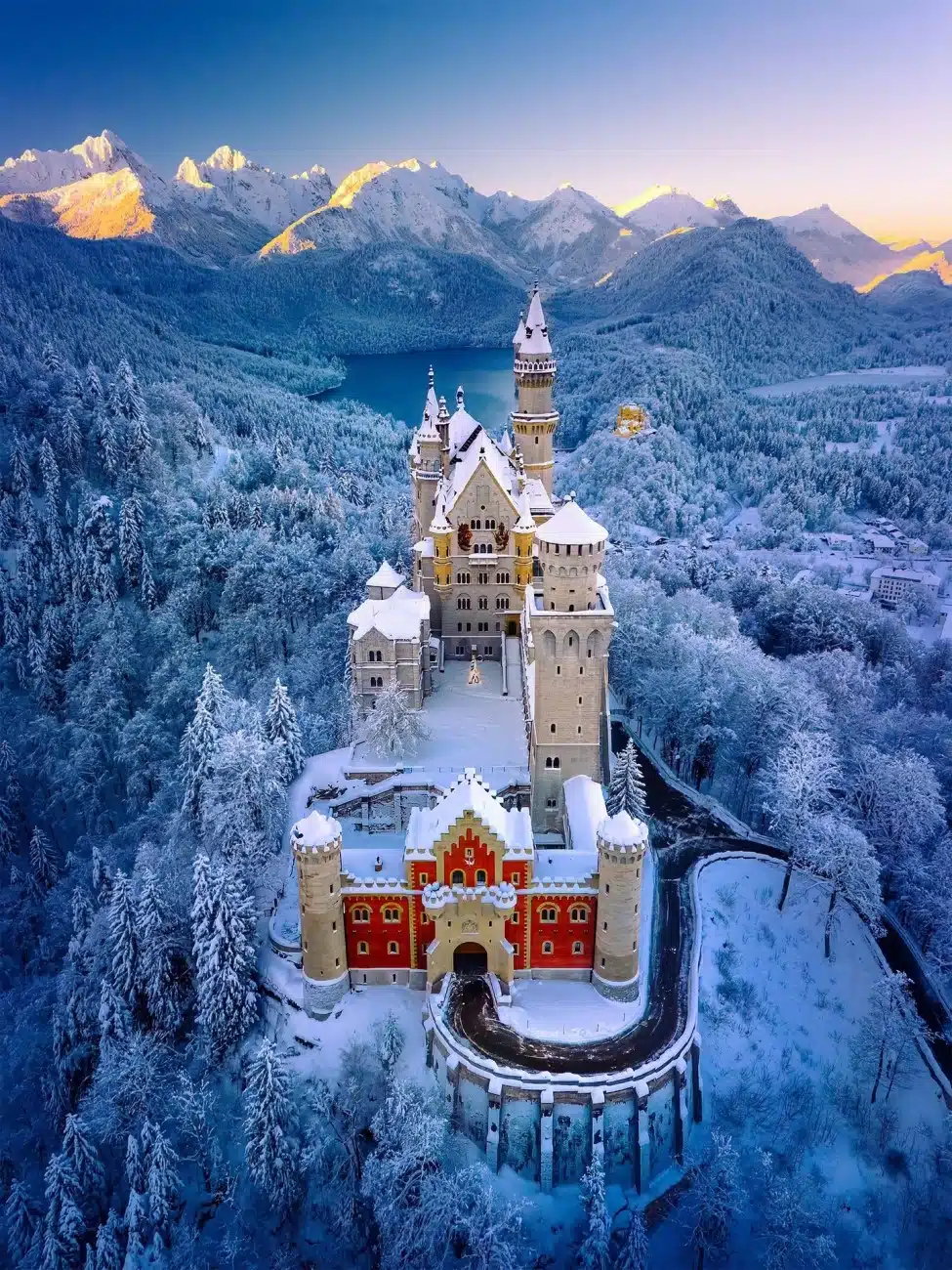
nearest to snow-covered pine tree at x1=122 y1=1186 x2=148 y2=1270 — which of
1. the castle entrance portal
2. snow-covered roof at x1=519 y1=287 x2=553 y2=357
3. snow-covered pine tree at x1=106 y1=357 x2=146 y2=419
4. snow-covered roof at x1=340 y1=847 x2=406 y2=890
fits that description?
snow-covered roof at x1=340 y1=847 x2=406 y2=890

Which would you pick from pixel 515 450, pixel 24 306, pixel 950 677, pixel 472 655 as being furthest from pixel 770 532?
pixel 24 306

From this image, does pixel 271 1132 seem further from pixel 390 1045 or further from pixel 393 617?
pixel 393 617

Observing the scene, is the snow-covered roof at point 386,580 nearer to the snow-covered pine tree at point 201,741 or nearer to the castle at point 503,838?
the castle at point 503,838

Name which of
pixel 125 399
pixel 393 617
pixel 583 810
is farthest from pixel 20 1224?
pixel 125 399

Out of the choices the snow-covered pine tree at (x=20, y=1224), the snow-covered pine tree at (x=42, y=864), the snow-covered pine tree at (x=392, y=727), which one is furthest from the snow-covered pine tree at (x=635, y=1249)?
the snow-covered pine tree at (x=42, y=864)

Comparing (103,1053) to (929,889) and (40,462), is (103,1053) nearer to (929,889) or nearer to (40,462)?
(929,889)

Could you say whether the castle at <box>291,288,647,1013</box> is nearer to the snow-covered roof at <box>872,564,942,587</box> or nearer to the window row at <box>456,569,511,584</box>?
the window row at <box>456,569,511,584</box>
